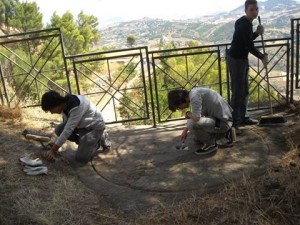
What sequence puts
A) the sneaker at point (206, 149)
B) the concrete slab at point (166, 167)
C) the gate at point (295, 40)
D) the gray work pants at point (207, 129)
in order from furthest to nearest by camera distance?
the gate at point (295, 40) → the sneaker at point (206, 149) → the gray work pants at point (207, 129) → the concrete slab at point (166, 167)

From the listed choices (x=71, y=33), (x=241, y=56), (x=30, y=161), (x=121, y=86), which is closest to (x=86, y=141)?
(x=30, y=161)

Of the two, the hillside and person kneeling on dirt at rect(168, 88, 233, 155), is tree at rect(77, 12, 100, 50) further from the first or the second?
person kneeling on dirt at rect(168, 88, 233, 155)

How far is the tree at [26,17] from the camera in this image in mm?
31880

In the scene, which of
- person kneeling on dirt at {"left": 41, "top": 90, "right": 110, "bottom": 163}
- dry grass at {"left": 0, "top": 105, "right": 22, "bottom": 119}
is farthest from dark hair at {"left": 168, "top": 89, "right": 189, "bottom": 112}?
dry grass at {"left": 0, "top": 105, "right": 22, "bottom": 119}

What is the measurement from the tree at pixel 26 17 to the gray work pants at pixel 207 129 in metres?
30.6

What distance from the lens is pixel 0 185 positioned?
3.88 m

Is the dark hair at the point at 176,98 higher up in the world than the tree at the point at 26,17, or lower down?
lower down

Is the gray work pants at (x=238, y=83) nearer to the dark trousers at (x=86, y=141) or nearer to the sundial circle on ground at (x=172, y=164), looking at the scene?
the sundial circle on ground at (x=172, y=164)

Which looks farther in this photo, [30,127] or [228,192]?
[30,127]

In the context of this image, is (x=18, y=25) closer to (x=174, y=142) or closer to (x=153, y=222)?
(x=174, y=142)

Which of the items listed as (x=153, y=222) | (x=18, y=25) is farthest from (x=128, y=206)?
(x=18, y=25)

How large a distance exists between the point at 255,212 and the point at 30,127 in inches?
174

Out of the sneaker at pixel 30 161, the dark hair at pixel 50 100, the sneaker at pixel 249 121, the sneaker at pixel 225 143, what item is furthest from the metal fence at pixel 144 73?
the sneaker at pixel 30 161

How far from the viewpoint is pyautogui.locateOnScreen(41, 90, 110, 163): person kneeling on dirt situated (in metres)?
4.43
